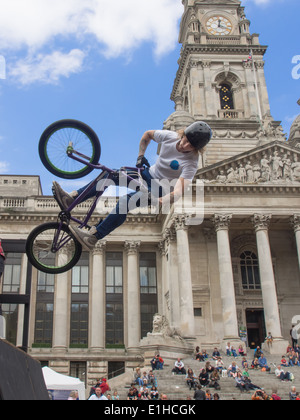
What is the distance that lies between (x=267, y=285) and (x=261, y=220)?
16.3 feet

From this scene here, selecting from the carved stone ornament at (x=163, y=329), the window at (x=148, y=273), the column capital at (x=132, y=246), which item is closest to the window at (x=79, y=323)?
the window at (x=148, y=273)

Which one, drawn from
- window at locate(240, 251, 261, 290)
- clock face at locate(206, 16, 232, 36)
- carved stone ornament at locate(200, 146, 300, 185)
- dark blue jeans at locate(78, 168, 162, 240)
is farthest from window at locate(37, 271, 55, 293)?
dark blue jeans at locate(78, 168, 162, 240)

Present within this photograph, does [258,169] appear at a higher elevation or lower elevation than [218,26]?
lower

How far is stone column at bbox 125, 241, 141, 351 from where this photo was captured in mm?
40312

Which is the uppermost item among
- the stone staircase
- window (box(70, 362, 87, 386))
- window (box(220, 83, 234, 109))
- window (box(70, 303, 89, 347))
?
window (box(220, 83, 234, 109))

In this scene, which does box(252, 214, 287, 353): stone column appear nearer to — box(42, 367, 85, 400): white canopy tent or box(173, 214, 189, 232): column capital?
box(173, 214, 189, 232): column capital

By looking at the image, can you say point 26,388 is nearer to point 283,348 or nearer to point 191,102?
point 283,348

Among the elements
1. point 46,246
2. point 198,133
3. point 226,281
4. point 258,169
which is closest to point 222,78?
point 258,169

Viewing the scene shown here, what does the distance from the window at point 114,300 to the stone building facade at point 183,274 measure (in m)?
0.09

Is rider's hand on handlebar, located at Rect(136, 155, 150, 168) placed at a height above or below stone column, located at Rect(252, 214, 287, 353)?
below

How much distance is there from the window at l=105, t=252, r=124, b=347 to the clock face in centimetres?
2989

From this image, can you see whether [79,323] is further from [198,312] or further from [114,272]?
[198,312]

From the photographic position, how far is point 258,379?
27453mm

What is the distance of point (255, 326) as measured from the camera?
4041 centimetres
